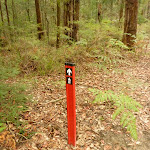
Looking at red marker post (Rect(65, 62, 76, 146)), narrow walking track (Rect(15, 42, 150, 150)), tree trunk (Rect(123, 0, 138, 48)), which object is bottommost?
narrow walking track (Rect(15, 42, 150, 150))

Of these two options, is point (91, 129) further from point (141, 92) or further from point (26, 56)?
point (26, 56)

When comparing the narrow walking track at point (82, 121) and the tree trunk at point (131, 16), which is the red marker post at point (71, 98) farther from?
the tree trunk at point (131, 16)

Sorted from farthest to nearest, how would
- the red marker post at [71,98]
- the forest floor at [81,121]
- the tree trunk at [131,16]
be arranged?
the tree trunk at [131,16], the forest floor at [81,121], the red marker post at [71,98]

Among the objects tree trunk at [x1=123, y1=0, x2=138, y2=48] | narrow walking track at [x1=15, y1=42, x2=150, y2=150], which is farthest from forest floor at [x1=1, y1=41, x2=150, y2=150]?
tree trunk at [x1=123, y1=0, x2=138, y2=48]

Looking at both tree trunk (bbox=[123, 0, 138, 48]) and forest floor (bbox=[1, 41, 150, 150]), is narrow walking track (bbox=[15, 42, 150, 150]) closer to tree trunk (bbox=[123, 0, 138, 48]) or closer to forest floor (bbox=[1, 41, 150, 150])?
forest floor (bbox=[1, 41, 150, 150])

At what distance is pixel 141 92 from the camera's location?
14.5 ft

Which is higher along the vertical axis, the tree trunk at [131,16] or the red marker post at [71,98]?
the tree trunk at [131,16]

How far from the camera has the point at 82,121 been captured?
3.22m

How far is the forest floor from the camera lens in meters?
2.64

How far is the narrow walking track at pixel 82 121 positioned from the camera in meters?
2.64

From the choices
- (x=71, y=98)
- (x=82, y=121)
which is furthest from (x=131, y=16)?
(x=71, y=98)

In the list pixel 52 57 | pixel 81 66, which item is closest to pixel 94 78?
pixel 81 66

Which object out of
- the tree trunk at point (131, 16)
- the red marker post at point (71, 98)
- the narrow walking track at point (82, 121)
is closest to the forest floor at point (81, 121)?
the narrow walking track at point (82, 121)

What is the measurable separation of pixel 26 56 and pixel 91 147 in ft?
15.5
